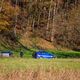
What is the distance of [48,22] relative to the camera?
65875 millimetres

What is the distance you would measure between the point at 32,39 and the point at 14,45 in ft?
18.7

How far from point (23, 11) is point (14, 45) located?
34.7 feet

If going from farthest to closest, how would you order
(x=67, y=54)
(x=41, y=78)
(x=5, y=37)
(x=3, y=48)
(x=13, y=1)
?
1. (x=13, y=1)
2. (x=5, y=37)
3. (x=3, y=48)
4. (x=67, y=54)
5. (x=41, y=78)

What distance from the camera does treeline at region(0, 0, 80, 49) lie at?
62.6 metres

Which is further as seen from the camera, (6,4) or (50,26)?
(50,26)

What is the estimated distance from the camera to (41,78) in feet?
54.6

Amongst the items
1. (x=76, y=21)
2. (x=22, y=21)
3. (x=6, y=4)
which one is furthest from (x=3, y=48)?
(x=76, y=21)

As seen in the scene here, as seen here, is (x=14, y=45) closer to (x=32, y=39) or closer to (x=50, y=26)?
(x=32, y=39)

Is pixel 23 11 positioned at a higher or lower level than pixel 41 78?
lower

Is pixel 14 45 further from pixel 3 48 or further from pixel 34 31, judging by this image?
pixel 34 31

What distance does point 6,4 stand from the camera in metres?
53.8

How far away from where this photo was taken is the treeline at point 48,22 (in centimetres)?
6256

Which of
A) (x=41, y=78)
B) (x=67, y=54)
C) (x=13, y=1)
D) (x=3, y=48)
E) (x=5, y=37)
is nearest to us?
(x=41, y=78)

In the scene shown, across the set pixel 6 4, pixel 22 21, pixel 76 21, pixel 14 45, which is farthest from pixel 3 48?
pixel 76 21
